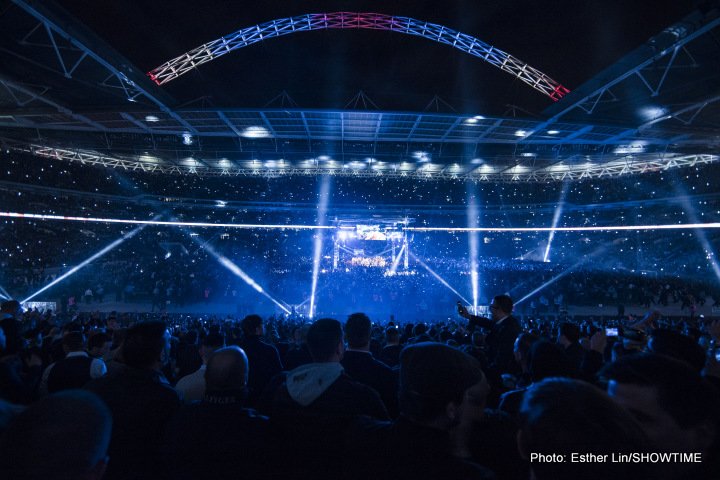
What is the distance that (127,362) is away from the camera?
2467 mm

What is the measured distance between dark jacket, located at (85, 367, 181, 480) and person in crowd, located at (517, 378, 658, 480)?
2.07 meters

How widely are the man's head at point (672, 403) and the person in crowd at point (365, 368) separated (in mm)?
1949

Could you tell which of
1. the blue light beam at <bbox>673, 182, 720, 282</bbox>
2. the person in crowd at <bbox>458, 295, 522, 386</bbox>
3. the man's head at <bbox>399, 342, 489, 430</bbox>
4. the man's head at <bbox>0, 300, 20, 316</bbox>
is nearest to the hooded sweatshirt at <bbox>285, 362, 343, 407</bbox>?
the man's head at <bbox>399, 342, 489, 430</bbox>

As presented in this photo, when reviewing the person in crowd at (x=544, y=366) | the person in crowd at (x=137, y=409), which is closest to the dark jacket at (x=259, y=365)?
the person in crowd at (x=137, y=409)

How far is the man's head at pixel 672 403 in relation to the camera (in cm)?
156

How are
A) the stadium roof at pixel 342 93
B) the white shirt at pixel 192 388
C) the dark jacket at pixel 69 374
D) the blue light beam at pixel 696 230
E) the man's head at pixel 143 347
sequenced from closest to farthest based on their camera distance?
the man's head at pixel 143 347 → the white shirt at pixel 192 388 → the dark jacket at pixel 69 374 → the stadium roof at pixel 342 93 → the blue light beam at pixel 696 230

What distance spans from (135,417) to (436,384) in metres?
1.78

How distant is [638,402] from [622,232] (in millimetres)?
34678

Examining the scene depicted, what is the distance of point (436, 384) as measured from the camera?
1.48 meters

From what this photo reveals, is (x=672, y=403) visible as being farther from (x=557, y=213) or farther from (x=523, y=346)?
(x=557, y=213)

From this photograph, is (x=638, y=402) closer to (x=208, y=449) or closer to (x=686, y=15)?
Result: (x=208, y=449)

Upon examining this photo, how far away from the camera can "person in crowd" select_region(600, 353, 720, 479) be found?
1.55m

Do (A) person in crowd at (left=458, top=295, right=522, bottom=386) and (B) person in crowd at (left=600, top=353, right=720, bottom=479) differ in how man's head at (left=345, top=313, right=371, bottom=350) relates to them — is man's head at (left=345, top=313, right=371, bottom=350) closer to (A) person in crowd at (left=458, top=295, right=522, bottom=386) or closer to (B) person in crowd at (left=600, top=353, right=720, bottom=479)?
(A) person in crowd at (left=458, top=295, right=522, bottom=386)

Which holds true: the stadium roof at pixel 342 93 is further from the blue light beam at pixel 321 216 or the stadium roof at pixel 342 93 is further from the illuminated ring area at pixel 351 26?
the blue light beam at pixel 321 216
